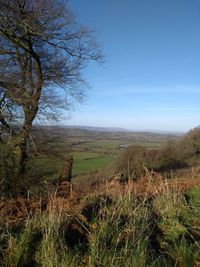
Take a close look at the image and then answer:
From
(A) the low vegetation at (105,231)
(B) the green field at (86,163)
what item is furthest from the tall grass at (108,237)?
(B) the green field at (86,163)

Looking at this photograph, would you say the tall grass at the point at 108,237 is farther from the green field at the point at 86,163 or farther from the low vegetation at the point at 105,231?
the green field at the point at 86,163

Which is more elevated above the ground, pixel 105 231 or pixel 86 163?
pixel 105 231

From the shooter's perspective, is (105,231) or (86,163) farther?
(86,163)

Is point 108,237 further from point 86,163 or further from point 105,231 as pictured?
point 86,163

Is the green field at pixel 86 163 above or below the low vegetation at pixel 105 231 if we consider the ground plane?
below

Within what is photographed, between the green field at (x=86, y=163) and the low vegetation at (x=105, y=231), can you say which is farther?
the green field at (x=86, y=163)

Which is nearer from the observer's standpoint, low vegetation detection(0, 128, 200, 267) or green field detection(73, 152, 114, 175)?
low vegetation detection(0, 128, 200, 267)

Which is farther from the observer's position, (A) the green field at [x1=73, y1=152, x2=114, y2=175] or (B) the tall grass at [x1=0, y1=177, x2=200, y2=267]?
(A) the green field at [x1=73, y1=152, x2=114, y2=175]

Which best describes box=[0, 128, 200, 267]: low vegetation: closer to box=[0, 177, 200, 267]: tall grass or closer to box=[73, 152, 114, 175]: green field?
box=[0, 177, 200, 267]: tall grass

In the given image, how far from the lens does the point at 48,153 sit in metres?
15.7

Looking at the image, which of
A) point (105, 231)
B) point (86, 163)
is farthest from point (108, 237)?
point (86, 163)

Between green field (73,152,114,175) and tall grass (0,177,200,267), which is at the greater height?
tall grass (0,177,200,267)

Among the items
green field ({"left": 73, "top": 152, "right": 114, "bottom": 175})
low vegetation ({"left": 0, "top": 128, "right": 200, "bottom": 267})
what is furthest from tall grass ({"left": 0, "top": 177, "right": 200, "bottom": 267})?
green field ({"left": 73, "top": 152, "right": 114, "bottom": 175})

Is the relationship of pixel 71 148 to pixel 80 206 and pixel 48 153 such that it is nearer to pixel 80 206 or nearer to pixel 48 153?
pixel 48 153
